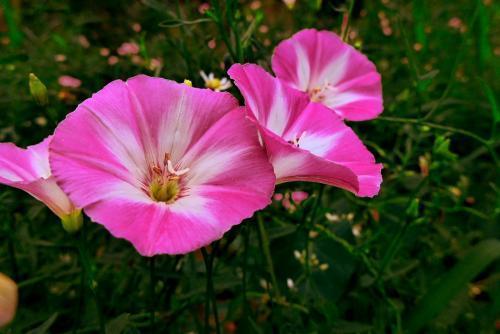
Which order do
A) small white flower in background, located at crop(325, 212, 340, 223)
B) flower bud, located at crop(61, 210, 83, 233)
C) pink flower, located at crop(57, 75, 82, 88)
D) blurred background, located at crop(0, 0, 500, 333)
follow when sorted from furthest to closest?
pink flower, located at crop(57, 75, 82, 88), small white flower in background, located at crop(325, 212, 340, 223), blurred background, located at crop(0, 0, 500, 333), flower bud, located at crop(61, 210, 83, 233)

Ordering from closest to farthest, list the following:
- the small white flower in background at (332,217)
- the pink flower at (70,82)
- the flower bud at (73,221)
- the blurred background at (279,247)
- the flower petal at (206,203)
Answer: the flower petal at (206,203) < the flower bud at (73,221) < the blurred background at (279,247) < the small white flower in background at (332,217) < the pink flower at (70,82)

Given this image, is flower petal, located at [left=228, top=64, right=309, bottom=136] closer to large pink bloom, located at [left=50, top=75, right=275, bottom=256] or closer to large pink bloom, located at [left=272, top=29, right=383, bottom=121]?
large pink bloom, located at [left=50, top=75, right=275, bottom=256]

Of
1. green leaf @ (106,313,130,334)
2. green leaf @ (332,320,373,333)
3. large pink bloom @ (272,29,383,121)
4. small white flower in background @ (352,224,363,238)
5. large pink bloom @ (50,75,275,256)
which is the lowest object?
small white flower in background @ (352,224,363,238)

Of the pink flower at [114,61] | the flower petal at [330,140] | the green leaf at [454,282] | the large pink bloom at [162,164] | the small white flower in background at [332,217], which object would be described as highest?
the large pink bloom at [162,164]

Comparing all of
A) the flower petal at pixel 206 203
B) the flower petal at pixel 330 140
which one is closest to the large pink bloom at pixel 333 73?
the flower petal at pixel 330 140

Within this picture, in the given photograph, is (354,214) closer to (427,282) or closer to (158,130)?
(427,282)

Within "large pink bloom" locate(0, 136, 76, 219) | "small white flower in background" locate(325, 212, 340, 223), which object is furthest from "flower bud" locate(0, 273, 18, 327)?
"small white flower in background" locate(325, 212, 340, 223)

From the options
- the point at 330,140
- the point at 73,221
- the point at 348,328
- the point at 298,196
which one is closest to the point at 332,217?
the point at 298,196

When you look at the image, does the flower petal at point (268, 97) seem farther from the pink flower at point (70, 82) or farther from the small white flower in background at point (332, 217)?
the pink flower at point (70, 82)
